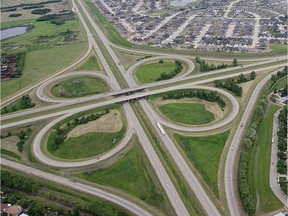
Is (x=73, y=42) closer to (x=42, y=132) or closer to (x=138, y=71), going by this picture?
(x=138, y=71)

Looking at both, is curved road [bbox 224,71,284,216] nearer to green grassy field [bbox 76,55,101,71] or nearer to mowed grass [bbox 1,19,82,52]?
green grassy field [bbox 76,55,101,71]

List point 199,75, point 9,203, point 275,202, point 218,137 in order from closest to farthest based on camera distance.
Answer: point 275,202
point 9,203
point 218,137
point 199,75

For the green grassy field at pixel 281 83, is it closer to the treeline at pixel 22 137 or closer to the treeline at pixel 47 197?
the treeline at pixel 47 197

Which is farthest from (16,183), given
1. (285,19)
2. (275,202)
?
(285,19)

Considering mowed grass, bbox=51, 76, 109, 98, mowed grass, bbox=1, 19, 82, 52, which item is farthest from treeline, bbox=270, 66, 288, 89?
mowed grass, bbox=1, 19, 82, 52

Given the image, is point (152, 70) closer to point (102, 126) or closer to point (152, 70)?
point (152, 70)

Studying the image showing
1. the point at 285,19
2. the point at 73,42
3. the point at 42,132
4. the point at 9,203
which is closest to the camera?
the point at 9,203
